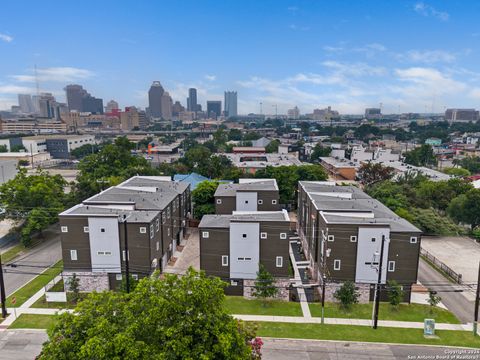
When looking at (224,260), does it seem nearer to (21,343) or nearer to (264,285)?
(264,285)

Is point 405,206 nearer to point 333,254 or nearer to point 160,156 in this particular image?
point 333,254

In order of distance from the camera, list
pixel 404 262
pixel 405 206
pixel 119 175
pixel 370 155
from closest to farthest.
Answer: pixel 404 262 → pixel 405 206 → pixel 119 175 → pixel 370 155

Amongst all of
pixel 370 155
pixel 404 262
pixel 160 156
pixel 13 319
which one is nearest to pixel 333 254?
pixel 404 262

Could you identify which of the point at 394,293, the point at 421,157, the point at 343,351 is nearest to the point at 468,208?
the point at 394,293

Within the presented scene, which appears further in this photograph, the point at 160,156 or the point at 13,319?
the point at 160,156

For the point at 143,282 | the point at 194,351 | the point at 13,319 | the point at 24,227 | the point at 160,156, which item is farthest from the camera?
the point at 160,156

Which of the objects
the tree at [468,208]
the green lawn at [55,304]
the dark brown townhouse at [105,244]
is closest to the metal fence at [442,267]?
the tree at [468,208]

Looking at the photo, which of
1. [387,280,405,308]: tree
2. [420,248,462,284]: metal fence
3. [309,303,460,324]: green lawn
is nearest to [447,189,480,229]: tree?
[420,248,462,284]: metal fence

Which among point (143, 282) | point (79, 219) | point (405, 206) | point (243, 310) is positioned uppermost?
point (143, 282)
